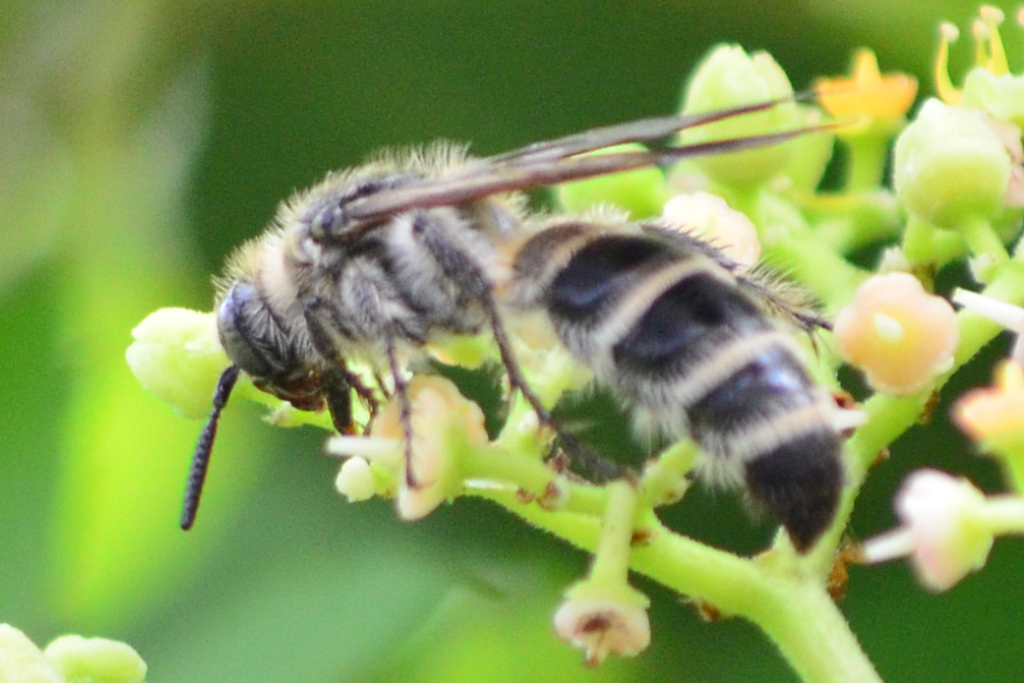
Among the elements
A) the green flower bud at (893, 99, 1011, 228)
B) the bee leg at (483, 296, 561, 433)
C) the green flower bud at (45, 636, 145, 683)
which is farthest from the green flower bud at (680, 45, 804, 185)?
the green flower bud at (45, 636, 145, 683)

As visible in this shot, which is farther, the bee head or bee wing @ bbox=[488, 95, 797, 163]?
the bee head

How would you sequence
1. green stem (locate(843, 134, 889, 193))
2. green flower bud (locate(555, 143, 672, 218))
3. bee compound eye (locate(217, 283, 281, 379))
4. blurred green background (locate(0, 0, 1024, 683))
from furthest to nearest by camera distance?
blurred green background (locate(0, 0, 1024, 683)), green stem (locate(843, 134, 889, 193)), green flower bud (locate(555, 143, 672, 218)), bee compound eye (locate(217, 283, 281, 379))

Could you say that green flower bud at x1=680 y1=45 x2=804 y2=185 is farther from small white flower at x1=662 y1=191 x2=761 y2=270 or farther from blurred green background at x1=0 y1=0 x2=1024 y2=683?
blurred green background at x1=0 y1=0 x2=1024 y2=683

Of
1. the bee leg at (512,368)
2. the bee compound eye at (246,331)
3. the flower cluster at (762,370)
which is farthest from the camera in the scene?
the bee compound eye at (246,331)

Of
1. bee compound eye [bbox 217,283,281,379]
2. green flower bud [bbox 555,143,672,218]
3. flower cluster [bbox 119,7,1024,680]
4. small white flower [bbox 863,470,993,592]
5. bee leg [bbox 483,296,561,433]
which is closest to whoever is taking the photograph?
small white flower [bbox 863,470,993,592]

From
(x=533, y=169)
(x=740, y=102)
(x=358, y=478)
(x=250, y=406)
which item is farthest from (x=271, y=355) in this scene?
(x=250, y=406)

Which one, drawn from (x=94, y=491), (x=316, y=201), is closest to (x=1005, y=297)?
(x=316, y=201)

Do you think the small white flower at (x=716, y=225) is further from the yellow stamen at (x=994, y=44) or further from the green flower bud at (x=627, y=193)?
the yellow stamen at (x=994, y=44)

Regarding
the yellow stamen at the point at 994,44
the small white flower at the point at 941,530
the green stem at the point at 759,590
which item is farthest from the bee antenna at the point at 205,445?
the yellow stamen at the point at 994,44
